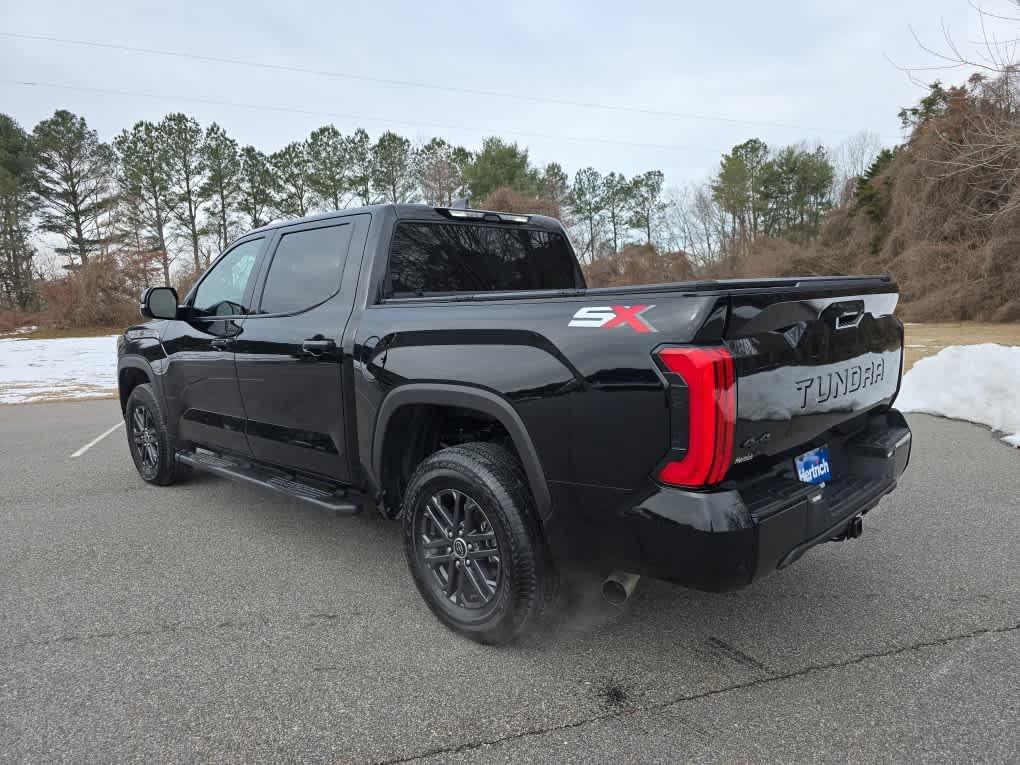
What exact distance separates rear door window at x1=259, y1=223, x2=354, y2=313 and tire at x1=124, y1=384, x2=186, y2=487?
180cm

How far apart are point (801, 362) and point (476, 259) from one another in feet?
6.69

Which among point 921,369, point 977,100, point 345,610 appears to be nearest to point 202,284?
point 345,610

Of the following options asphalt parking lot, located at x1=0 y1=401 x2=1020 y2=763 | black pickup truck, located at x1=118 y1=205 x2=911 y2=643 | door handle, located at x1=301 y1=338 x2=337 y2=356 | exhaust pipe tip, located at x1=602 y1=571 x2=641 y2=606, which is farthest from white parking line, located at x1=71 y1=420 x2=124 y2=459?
exhaust pipe tip, located at x1=602 y1=571 x2=641 y2=606

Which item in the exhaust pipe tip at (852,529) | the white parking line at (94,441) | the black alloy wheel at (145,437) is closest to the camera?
the exhaust pipe tip at (852,529)

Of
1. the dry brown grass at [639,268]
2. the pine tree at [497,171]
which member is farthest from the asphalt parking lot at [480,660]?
the pine tree at [497,171]

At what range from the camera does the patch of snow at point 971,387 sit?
6.82 meters

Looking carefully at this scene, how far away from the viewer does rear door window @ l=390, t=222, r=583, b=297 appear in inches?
139

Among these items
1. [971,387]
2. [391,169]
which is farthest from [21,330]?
[971,387]

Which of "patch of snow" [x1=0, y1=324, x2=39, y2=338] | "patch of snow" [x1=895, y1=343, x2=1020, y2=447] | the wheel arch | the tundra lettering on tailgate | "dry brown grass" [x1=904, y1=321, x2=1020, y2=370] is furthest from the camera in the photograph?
"patch of snow" [x1=0, y1=324, x2=39, y2=338]

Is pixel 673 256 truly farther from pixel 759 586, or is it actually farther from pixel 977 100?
pixel 759 586

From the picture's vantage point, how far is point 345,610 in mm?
3236

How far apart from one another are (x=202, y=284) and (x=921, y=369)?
8171 mm

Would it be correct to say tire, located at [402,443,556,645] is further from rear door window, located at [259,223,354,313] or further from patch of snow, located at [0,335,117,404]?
patch of snow, located at [0,335,117,404]

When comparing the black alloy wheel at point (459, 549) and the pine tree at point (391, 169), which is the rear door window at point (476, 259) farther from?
the pine tree at point (391, 169)
